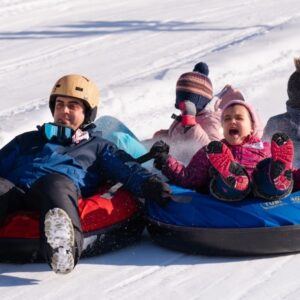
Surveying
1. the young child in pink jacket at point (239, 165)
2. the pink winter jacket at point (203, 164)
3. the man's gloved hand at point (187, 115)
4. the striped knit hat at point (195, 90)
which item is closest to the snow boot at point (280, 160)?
the young child in pink jacket at point (239, 165)

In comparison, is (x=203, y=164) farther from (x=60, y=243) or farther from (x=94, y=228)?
(x=60, y=243)

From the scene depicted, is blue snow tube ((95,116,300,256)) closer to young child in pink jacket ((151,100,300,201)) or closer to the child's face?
young child in pink jacket ((151,100,300,201))

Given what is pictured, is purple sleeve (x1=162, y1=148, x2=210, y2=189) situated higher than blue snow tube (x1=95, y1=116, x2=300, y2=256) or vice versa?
purple sleeve (x1=162, y1=148, x2=210, y2=189)

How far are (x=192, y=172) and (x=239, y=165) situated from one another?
1.37 feet

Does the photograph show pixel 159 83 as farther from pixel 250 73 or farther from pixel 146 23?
pixel 146 23

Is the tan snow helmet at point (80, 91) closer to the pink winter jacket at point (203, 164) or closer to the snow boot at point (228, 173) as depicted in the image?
the pink winter jacket at point (203, 164)

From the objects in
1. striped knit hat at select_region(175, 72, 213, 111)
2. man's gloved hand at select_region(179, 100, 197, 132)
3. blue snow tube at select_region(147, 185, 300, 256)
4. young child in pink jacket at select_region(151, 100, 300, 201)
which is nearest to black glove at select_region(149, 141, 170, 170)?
young child in pink jacket at select_region(151, 100, 300, 201)

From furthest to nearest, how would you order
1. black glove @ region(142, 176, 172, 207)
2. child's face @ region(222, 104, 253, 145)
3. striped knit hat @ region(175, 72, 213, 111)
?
striped knit hat @ region(175, 72, 213, 111), child's face @ region(222, 104, 253, 145), black glove @ region(142, 176, 172, 207)

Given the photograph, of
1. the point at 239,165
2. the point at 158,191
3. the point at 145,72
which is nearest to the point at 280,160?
the point at 239,165

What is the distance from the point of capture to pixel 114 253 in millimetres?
4094

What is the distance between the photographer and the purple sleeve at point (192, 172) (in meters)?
4.23

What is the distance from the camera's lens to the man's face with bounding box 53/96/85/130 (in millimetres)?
4484

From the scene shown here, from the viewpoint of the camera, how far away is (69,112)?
450cm

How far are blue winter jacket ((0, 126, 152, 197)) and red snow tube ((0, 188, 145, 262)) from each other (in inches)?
4.4
